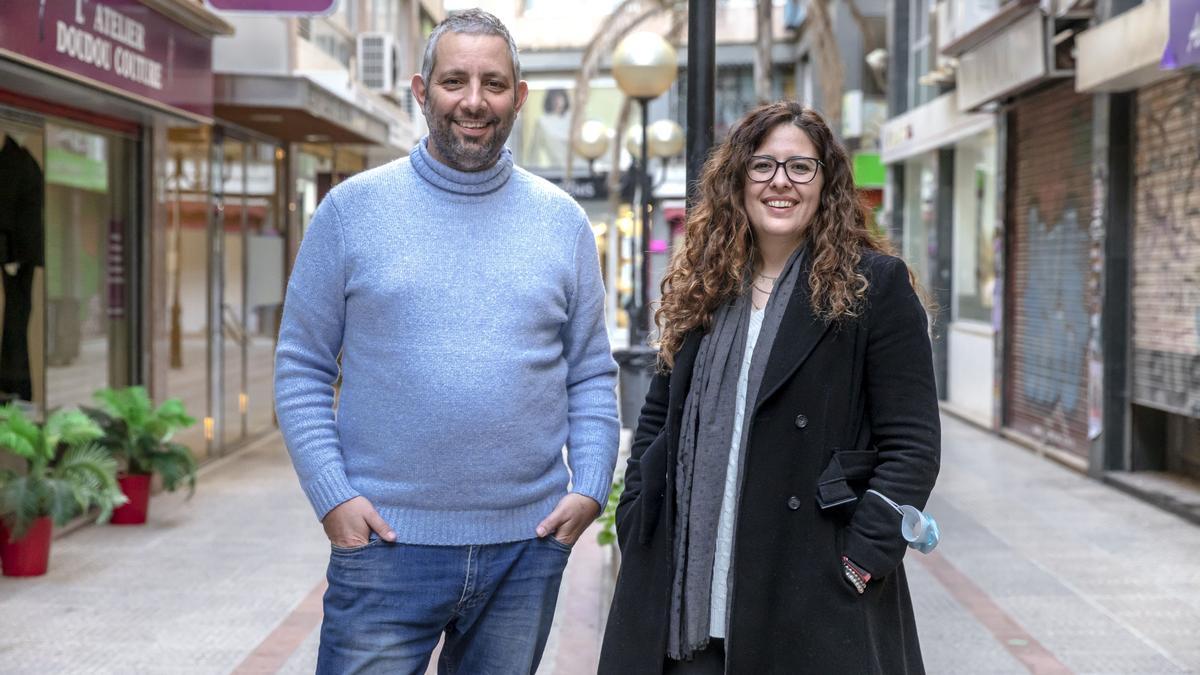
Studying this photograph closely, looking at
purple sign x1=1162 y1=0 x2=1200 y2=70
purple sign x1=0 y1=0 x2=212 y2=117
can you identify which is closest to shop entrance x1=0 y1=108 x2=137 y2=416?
purple sign x1=0 y1=0 x2=212 y2=117

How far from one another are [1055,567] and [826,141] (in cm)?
558

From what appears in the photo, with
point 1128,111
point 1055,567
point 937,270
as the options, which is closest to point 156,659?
point 1055,567

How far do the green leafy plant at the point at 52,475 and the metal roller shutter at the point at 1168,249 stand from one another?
6801mm

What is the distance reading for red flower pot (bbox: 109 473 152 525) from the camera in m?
8.92

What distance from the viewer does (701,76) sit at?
541 centimetres

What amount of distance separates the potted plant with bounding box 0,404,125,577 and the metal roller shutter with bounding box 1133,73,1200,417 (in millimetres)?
→ 6823

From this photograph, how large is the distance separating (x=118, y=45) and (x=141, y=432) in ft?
7.40

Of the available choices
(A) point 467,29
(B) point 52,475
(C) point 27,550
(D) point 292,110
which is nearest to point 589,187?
(D) point 292,110

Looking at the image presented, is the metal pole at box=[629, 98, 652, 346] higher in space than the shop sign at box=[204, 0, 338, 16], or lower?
lower

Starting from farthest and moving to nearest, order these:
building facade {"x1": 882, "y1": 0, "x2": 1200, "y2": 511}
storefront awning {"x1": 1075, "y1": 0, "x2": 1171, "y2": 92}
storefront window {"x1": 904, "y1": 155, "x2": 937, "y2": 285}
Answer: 1. storefront window {"x1": 904, "y1": 155, "x2": 937, "y2": 285}
2. building facade {"x1": 882, "y1": 0, "x2": 1200, "y2": 511}
3. storefront awning {"x1": 1075, "y1": 0, "x2": 1171, "y2": 92}

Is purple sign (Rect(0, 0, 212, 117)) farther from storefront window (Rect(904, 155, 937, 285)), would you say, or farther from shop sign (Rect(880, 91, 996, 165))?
storefront window (Rect(904, 155, 937, 285))

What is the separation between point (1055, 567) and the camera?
792cm

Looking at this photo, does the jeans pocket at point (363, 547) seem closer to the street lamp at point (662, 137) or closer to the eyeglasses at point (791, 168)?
the eyeglasses at point (791, 168)

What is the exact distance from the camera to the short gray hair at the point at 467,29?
2830 millimetres
